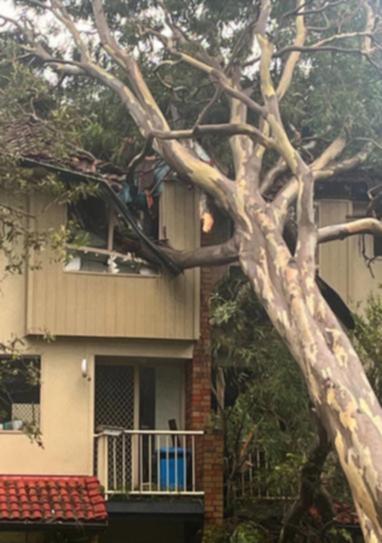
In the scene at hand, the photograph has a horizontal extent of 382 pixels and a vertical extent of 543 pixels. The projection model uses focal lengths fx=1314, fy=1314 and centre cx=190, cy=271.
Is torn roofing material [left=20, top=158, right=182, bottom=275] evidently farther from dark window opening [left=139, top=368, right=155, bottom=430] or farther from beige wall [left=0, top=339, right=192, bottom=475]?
dark window opening [left=139, top=368, right=155, bottom=430]

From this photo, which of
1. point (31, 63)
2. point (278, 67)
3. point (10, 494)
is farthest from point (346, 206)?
point (10, 494)

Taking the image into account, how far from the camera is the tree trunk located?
13.2 metres

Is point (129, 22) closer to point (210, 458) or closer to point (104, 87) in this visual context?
point (104, 87)

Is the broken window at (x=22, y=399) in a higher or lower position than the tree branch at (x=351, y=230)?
lower

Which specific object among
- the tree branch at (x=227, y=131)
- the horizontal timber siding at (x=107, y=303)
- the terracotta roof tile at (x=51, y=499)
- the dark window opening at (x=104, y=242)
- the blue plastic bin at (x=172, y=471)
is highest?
the tree branch at (x=227, y=131)

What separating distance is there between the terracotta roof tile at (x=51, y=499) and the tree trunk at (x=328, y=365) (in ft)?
13.8

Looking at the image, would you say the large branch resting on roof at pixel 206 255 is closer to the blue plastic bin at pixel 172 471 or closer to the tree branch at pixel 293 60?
the tree branch at pixel 293 60

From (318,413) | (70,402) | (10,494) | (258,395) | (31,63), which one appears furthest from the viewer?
(31,63)

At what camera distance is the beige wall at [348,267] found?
2150 cm

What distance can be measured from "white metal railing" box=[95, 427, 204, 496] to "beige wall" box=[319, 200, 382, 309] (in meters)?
3.67

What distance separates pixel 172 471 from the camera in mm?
19688

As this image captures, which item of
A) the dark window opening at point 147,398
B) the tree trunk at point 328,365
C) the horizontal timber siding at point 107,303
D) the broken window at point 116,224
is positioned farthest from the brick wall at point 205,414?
the tree trunk at point 328,365

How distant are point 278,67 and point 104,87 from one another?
9.74ft

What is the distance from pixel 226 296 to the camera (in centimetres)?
2000
